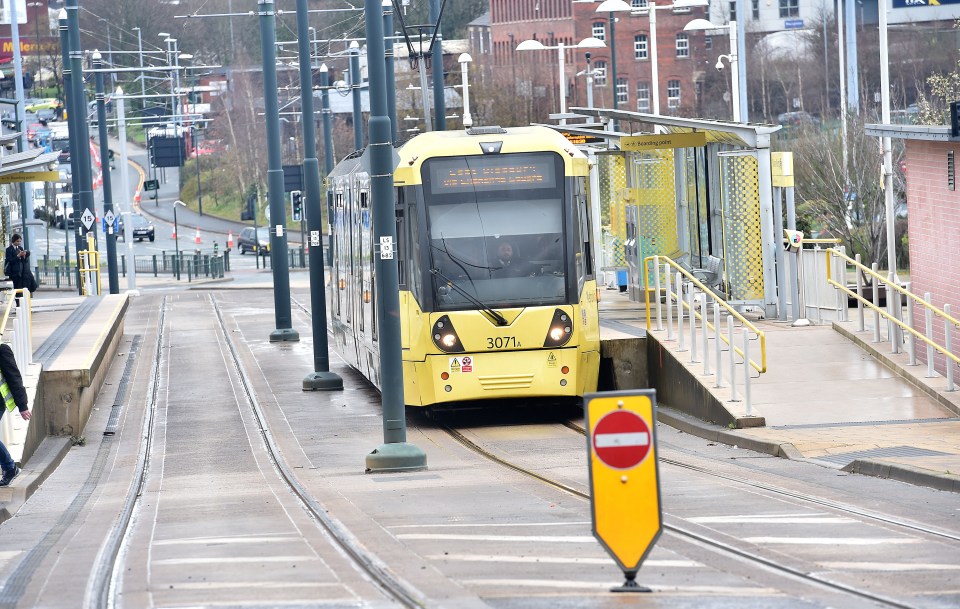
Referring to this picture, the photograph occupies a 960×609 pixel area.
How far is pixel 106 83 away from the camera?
115 metres

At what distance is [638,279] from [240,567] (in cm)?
2038

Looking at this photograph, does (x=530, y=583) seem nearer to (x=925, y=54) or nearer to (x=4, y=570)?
(x=4, y=570)

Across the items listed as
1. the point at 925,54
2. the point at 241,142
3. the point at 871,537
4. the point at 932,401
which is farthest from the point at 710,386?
the point at 241,142

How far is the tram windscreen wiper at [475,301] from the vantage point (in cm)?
1856

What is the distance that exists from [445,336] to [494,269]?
3.18ft

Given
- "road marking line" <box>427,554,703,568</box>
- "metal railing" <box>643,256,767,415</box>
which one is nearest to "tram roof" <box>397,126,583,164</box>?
"metal railing" <box>643,256,767,415</box>

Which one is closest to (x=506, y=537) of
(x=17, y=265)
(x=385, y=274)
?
(x=385, y=274)

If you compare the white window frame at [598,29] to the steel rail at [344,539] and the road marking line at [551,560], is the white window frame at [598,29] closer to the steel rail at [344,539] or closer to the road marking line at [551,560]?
the steel rail at [344,539]

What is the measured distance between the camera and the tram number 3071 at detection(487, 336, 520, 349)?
61.0 ft

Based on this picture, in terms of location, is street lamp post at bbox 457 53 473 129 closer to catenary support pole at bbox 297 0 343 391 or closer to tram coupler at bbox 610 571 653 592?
catenary support pole at bbox 297 0 343 391

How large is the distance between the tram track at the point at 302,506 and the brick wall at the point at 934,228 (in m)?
8.02

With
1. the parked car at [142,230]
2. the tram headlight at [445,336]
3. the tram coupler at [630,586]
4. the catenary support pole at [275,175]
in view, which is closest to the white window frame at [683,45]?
the parked car at [142,230]

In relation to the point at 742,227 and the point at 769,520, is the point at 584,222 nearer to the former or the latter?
the point at 742,227

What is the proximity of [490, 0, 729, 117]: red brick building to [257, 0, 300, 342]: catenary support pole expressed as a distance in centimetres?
5413
